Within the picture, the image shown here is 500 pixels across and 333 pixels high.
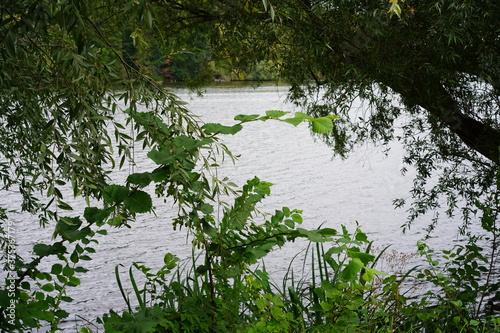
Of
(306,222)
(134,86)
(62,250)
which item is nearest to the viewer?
(62,250)

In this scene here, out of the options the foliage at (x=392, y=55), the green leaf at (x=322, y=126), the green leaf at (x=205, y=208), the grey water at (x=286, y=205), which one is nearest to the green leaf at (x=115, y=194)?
the green leaf at (x=205, y=208)

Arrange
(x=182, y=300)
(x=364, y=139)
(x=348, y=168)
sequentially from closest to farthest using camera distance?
(x=182, y=300)
(x=364, y=139)
(x=348, y=168)

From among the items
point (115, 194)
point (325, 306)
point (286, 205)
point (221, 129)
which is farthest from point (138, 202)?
point (286, 205)

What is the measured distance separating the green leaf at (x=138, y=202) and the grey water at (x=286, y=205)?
5.34 feet

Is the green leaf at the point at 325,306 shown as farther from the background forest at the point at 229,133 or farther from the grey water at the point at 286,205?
the grey water at the point at 286,205

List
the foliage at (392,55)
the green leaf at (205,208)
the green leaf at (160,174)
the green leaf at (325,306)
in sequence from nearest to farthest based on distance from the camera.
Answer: the green leaf at (160,174) → the green leaf at (205,208) → the green leaf at (325,306) → the foliage at (392,55)

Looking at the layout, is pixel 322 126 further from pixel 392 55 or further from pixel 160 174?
pixel 392 55

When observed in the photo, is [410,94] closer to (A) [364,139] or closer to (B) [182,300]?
(A) [364,139]

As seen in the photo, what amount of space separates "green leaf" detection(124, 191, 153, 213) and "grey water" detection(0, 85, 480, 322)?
163 centimetres

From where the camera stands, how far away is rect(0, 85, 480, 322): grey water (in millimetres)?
7566

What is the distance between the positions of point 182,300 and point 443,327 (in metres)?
2.29

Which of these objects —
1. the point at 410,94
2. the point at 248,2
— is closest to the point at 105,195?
the point at 248,2

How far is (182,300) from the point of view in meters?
2.98

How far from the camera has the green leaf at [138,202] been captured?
2047 millimetres
